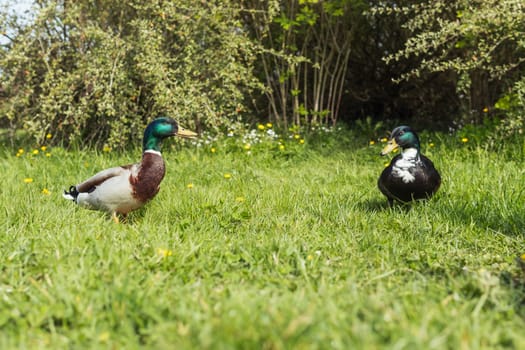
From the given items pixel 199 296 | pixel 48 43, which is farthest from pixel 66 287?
pixel 48 43

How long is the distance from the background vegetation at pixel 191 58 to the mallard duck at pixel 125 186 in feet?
5.70

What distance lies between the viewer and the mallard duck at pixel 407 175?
348 centimetres

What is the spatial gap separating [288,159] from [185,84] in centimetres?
138

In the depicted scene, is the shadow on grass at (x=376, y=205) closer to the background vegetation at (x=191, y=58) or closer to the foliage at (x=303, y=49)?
the background vegetation at (x=191, y=58)

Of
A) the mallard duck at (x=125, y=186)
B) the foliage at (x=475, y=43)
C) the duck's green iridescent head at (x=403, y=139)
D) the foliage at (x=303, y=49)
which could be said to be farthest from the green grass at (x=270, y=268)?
the foliage at (x=303, y=49)

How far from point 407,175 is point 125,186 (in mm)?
1778

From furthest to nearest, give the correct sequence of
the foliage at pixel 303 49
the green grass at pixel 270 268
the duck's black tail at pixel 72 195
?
1. the foliage at pixel 303 49
2. the duck's black tail at pixel 72 195
3. the green grass at pixel 270 268

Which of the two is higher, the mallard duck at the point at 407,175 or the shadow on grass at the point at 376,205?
the mallard duck at the point at 407,175

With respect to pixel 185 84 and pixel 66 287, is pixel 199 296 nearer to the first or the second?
pixel 66 287

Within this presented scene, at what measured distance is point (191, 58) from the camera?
6004 millimetres

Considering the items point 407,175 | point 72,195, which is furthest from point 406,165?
point 72,195

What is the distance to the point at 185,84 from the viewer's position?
18.6 feet

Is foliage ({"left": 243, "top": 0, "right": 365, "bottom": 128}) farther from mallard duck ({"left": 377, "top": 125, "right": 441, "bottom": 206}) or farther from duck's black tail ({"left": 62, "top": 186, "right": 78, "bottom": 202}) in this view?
duck's black tail ({"left": 62, "top": 186, "right": 78, "bottom": 202})

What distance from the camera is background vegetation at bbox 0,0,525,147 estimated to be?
5238mm
